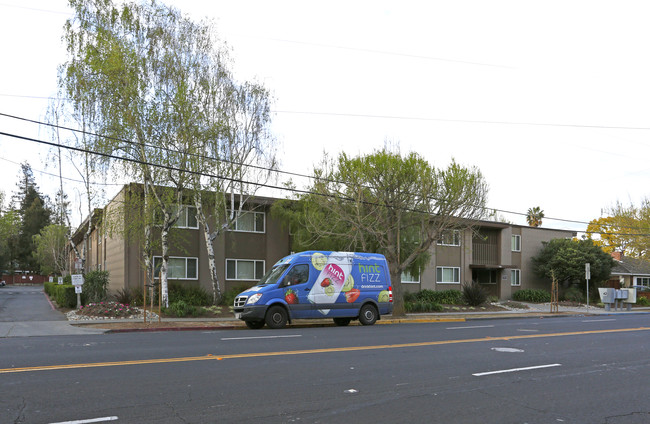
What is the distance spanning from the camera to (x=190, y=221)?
→ 2838 centimetres

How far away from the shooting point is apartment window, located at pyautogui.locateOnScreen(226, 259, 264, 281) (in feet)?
95.8

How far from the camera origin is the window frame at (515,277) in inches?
1616

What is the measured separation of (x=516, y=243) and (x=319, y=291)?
2681 centimetres

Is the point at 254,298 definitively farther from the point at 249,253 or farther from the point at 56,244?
the point at 56,244

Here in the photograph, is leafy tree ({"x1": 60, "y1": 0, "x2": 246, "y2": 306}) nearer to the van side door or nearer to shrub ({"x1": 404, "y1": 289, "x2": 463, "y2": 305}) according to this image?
the van side door

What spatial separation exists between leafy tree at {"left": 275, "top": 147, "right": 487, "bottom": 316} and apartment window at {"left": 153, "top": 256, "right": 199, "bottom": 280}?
6768 millimetres

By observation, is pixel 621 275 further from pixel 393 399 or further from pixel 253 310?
pixel 393 399

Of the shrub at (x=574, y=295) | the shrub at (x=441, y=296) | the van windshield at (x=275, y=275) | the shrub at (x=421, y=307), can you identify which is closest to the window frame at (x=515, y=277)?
the shrub at (x=574, y=295)

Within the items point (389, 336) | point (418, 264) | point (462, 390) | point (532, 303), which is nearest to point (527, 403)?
point (462, 390)

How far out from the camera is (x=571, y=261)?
3897 centimetres

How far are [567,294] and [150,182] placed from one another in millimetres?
30832

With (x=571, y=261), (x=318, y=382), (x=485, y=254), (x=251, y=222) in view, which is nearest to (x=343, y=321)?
(x=251, y=222)

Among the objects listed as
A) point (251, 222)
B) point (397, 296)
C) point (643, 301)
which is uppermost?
point (251, 222)

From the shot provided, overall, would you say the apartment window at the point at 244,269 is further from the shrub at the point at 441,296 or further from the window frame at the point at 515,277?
the window frame at the point at 515,277
